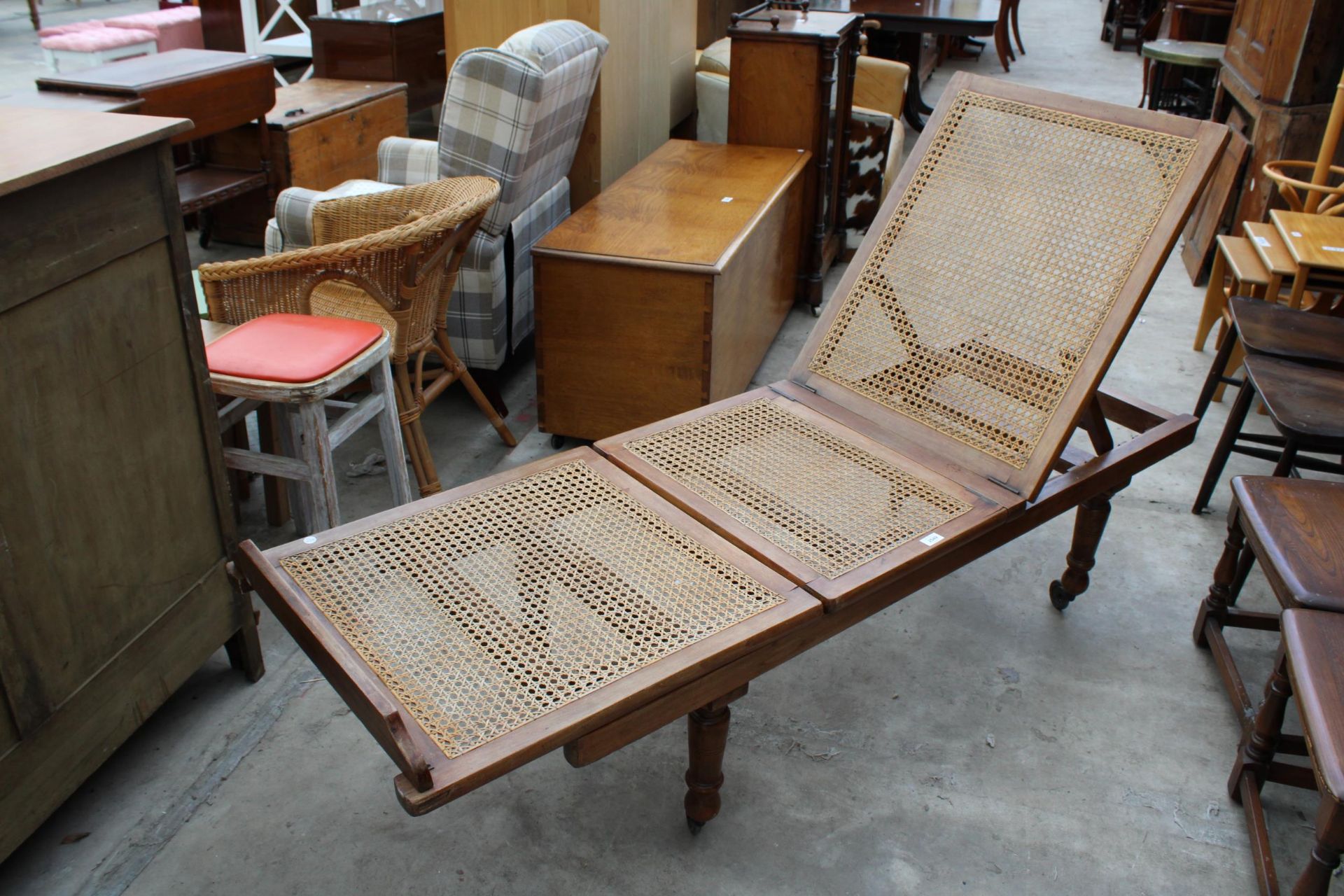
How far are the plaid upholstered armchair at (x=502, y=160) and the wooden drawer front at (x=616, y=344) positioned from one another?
10.9 inches

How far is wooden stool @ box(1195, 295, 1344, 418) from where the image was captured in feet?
8.58

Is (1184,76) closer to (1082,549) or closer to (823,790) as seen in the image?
(1082,549)

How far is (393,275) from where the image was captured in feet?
8.63

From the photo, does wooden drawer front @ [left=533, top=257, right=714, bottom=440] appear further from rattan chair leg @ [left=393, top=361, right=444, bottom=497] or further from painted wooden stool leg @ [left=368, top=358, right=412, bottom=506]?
painted wooden stool leg @ [left=368, top=358, right=412, bottom=506]

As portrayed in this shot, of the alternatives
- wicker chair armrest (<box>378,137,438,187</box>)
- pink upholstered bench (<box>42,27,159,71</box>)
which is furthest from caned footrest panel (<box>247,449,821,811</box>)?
pink upholstered bench (<box>42,27,159,71</box>)

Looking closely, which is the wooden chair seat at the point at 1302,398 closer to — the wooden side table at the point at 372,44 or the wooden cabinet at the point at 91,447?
the wooden cabinet at the point at 91,447

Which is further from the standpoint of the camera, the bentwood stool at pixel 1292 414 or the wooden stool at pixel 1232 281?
the wooden stool at pixel 1232 281

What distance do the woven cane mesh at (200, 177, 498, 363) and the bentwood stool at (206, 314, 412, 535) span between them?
0.11 m

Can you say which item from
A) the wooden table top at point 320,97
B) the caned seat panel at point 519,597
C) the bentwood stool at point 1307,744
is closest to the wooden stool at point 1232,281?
the bentwood stool at point 1307,744

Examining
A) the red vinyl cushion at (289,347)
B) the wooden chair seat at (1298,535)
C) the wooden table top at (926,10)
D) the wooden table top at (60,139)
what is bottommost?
the wooden chair seat at (1298,535)

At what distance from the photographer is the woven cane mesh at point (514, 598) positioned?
5.19ft

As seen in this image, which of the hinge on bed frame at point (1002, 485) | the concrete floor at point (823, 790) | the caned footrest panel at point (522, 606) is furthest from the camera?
the hinge on bed frame at point (1002, 485)

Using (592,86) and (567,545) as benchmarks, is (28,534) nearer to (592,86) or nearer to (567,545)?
(567,545)

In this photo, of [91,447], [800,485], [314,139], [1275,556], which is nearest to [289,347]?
[91,447]
